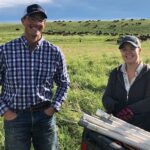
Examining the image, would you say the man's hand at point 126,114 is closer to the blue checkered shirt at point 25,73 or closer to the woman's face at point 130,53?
the woman's face at point 130,53

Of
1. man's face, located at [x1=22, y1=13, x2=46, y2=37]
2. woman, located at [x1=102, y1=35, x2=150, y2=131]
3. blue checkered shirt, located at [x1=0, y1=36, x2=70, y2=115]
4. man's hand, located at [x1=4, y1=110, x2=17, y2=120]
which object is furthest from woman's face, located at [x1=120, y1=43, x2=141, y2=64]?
man's hand, located at [x1=4, y1=110, x2=17, y2=120]

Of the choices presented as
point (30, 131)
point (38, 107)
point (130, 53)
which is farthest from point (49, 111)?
point (130, 53)

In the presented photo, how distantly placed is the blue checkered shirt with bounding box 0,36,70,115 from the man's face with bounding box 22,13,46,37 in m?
0.11

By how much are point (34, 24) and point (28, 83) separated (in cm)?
60

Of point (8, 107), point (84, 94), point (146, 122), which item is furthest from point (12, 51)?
point (84, 94)

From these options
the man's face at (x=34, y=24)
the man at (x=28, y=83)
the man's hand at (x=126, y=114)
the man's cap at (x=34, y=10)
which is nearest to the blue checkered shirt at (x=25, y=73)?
the man at (x=28, y=83)

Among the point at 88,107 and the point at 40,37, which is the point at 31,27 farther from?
the point at 88,107

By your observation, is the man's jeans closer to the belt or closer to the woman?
the belt

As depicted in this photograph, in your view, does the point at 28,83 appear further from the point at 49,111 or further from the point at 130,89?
the point at 130,89

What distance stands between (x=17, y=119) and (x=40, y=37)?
0.88 meters

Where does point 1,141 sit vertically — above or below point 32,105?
below

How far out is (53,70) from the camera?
18.3ft

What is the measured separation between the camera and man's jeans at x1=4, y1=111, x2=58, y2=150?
548 centimetres

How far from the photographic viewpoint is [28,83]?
5441 mm
